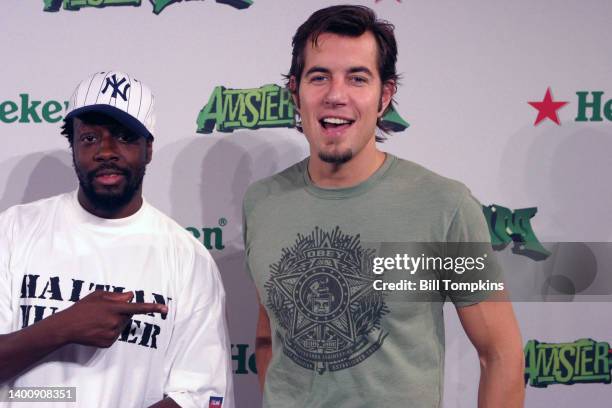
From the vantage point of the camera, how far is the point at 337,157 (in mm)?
1211

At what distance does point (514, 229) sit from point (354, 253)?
50cm

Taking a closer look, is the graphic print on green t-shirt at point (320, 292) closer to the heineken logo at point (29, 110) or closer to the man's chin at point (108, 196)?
the man's chin at point (108, 196)

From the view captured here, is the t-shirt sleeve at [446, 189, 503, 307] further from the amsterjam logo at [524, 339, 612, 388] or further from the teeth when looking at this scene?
the amsterjam logo at [524, 339, 612, 388]

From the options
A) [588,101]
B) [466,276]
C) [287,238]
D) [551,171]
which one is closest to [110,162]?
[287,238]

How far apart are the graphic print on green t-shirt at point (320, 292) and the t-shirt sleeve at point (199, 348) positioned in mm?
150

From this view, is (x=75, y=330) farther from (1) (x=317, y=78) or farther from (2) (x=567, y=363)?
(2) (x=567, y=363)

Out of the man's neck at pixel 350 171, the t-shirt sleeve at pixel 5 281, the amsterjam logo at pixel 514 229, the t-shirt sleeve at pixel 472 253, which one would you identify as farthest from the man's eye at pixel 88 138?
the amsterjam logo at pixel 514 229

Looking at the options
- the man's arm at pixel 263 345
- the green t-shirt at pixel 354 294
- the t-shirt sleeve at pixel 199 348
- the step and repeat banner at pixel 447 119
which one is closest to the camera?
the green t-shirt at pixel 354 294

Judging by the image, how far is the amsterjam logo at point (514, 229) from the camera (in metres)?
1.50

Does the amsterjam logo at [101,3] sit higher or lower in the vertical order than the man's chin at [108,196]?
higher

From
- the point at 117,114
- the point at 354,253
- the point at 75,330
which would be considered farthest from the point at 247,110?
the point at 75,330

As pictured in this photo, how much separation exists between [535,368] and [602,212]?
40 centimetres

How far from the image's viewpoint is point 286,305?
122 cm

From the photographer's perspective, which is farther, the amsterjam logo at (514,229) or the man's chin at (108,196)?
the amsterjam logo at (514,229)
